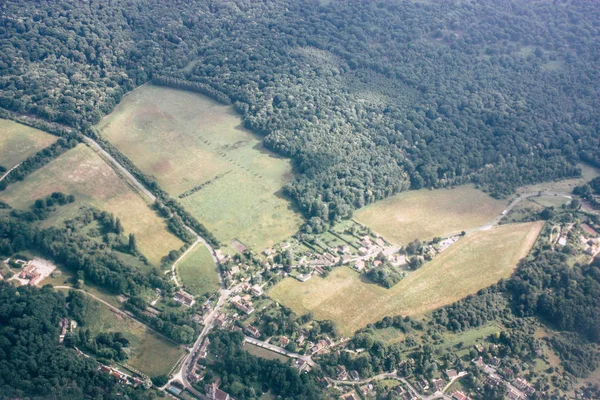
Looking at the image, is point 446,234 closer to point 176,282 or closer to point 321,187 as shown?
point 321,187

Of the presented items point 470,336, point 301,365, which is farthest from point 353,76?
point 301,365

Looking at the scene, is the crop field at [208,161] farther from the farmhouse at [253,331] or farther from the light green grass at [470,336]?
the light green grass at [470,336]

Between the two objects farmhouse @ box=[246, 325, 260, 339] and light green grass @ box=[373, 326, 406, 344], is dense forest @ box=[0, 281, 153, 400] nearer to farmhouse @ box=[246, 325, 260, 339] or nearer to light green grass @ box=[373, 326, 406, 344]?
farmhouse @ box=[246, 325, 260, 339]

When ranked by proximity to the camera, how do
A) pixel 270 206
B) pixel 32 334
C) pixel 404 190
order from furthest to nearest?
pixel 404 190 → pixel 270 206 → pixel 32 334

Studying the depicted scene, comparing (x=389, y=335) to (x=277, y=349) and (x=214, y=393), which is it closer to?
(x=277, y=349)

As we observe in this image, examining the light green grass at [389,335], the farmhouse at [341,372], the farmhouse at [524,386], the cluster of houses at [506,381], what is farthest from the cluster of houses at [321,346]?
the farmhouse at [524,386]

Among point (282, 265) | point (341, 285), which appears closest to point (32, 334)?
point (282, 265)
